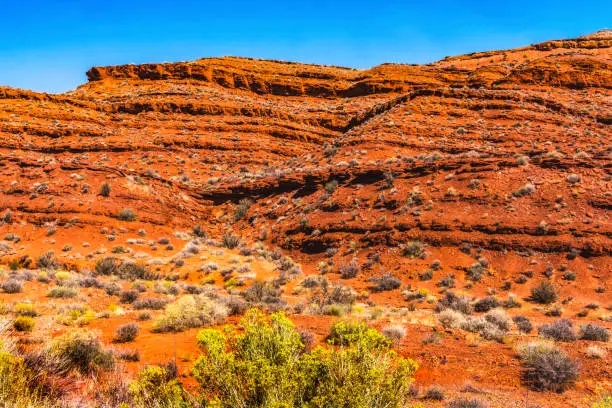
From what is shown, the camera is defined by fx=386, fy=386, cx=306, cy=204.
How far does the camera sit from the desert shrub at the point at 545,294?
44.1 feet

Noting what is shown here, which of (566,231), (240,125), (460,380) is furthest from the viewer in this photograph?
(240,125)

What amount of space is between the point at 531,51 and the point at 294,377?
61583 millimetres

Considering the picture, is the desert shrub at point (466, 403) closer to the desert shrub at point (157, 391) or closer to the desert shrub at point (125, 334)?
the desert shrub at point (157, 391)

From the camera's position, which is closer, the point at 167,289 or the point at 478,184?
the point at 167,289

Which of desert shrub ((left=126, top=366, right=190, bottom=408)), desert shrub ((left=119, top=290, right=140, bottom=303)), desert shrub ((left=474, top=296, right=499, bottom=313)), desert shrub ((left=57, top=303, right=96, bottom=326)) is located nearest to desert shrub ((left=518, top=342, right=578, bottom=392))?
desert shrub ((left=474, top=296, right=499, bottom=313))

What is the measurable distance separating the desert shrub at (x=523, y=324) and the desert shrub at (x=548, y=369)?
2.54 m

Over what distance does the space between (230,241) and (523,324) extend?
16.5 m

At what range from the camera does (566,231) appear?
1636 centimetres

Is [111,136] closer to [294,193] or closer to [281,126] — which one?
[281,126]

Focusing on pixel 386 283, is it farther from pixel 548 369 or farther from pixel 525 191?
pixel 548 369

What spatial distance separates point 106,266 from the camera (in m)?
17.0

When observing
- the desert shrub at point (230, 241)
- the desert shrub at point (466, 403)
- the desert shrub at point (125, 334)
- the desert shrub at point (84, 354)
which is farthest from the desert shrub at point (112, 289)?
the desert shrub at point (466, 403)

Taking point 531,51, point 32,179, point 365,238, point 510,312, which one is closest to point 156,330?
point 510,312

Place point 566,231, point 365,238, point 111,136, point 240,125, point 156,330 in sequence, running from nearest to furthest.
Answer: point 156,330, point 566,231, point 365,238, point 111,136, point 240,125
